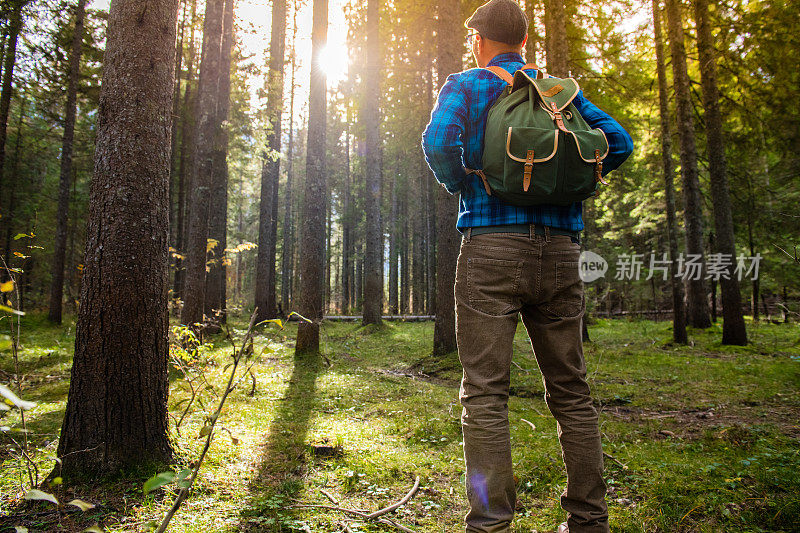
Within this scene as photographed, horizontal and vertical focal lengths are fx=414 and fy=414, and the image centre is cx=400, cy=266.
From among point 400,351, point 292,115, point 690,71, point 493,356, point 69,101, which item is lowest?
point 400,351

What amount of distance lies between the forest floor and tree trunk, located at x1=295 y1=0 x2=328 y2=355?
1159 mm

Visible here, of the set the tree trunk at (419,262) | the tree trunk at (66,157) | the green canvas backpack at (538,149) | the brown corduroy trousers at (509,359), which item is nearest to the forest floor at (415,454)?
the brown corduroy trousers at (509,359)

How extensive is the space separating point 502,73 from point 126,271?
8.86 feet

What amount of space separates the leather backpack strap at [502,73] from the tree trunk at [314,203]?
612 centimetres

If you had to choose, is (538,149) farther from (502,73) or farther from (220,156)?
(220,156)

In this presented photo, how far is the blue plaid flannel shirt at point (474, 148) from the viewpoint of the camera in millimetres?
2037

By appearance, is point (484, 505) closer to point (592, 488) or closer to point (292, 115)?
point (592, 488)

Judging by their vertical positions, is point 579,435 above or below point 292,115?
below

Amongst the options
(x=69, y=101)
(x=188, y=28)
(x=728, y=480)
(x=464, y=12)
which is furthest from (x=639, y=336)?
(x=188, y=28)

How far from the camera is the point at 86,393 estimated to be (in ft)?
8.98

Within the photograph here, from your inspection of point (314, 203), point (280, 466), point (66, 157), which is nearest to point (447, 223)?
point (314, 203)

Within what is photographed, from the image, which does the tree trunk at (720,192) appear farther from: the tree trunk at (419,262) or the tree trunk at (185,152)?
the tree trunk at (185,152)

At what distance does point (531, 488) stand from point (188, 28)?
22.7 meters

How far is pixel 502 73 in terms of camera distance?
218cm
